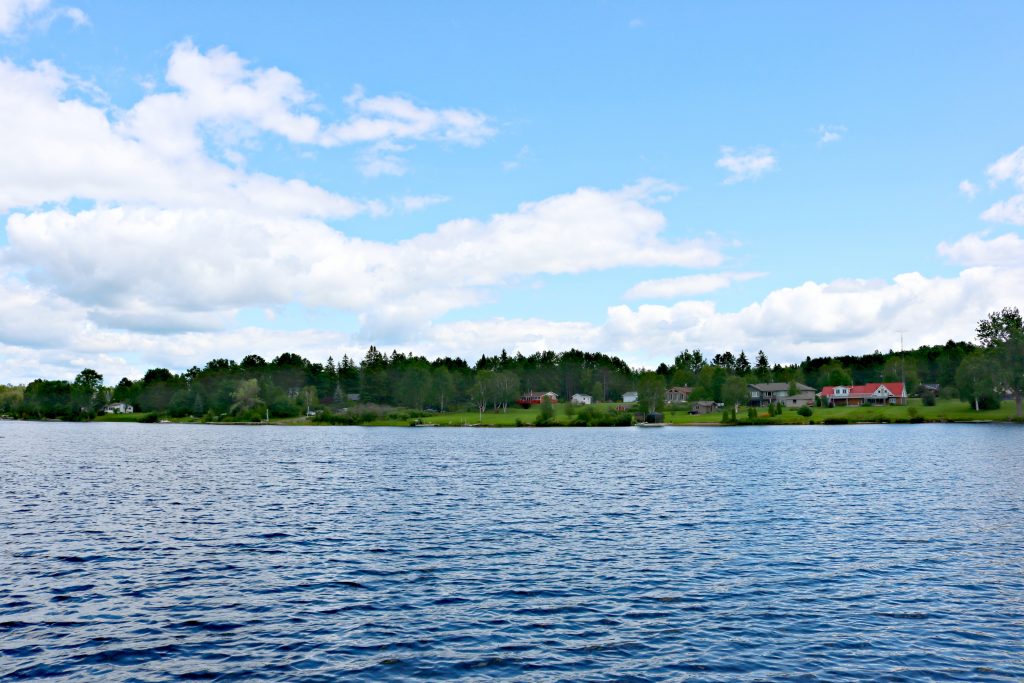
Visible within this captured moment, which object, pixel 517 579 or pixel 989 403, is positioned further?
pixel 989 403

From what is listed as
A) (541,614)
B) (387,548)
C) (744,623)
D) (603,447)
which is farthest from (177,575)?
(603,447)

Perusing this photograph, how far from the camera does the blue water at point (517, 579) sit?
23047 mm

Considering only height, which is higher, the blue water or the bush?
the bush

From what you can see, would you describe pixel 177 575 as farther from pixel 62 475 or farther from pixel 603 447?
pixel 603 447

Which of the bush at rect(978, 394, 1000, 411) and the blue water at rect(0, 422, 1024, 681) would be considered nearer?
the blue water at rect(0, 422, 1024, 681)

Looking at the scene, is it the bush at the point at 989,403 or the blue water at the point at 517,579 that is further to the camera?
the bush at the point at 989,403

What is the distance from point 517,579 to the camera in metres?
33.0

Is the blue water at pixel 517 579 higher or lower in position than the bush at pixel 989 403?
lower

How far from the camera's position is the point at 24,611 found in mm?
28188

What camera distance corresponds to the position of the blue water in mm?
23047

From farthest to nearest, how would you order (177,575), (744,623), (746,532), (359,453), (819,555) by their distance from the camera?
(359,453) < (746,532) < (819,555) < (177,575) < (744,623)

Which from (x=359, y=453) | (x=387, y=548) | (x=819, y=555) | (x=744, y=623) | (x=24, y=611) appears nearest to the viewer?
(x=744, y=623)

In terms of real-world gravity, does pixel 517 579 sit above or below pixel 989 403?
below

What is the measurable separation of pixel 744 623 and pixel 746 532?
1872 centimetres
